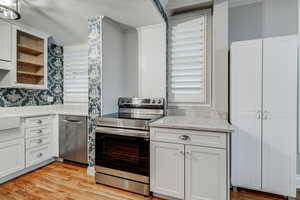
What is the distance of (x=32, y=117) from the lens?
2793 mm

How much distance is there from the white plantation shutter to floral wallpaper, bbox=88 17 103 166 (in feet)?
3.59

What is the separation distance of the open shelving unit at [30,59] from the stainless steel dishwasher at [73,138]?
3.15ft

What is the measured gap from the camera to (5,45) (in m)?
2.53

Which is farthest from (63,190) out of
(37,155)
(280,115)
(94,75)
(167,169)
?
(280,115)

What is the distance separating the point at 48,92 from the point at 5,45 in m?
1.22

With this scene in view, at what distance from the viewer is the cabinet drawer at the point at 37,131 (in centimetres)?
274

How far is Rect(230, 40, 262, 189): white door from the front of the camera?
2107 millimetres

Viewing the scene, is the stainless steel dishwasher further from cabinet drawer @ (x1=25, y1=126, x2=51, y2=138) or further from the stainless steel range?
the stainless steel range

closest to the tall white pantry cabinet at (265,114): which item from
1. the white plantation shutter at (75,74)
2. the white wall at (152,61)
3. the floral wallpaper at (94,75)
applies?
the white wall at (152,61)

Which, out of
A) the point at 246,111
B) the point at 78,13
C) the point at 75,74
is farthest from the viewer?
the point at 75,74

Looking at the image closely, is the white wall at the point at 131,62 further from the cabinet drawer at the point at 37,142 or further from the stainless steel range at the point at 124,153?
the cabinet drawer at the point at 37,142

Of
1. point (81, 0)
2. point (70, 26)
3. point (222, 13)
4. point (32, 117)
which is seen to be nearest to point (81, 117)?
point (32, 117)

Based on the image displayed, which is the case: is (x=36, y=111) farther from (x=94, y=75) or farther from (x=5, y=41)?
(x=94, y=75)

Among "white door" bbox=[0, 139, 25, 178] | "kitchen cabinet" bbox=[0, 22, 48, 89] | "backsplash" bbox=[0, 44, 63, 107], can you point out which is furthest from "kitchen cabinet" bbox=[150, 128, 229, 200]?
"backsplash" bbox=[0, 44, 63, 107]
